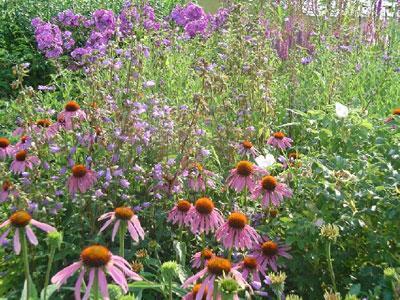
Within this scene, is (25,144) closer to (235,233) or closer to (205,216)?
(205,216)

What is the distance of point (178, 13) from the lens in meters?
5.87

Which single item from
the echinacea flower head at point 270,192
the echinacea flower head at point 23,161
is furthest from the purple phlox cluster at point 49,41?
the echinacea flower head at point 270,192

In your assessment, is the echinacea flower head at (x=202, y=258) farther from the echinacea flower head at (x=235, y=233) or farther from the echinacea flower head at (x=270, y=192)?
the echinacea flower head at (x=270, y=192)

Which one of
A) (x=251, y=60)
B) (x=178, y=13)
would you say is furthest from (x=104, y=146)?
(x=178, y=13)

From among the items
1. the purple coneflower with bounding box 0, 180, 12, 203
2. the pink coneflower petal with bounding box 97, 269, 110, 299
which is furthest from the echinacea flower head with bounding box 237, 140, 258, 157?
the pink coneflower petal with bounding box 97, 269, 110, 299

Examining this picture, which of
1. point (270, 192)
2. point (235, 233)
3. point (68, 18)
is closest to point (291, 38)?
point (68, 18)

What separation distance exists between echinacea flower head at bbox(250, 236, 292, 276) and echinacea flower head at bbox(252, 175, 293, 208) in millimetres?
164

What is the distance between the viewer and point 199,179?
2.60m

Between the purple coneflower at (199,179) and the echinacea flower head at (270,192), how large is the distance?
28 cm

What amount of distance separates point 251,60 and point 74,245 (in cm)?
164

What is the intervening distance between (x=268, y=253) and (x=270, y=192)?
0.25m

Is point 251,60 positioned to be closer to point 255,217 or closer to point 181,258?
point 255,217

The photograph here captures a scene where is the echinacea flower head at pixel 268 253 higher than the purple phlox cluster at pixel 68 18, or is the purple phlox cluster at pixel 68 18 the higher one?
the purple phlox cluster at pixel 68 18

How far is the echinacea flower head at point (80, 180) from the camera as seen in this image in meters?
2.38
